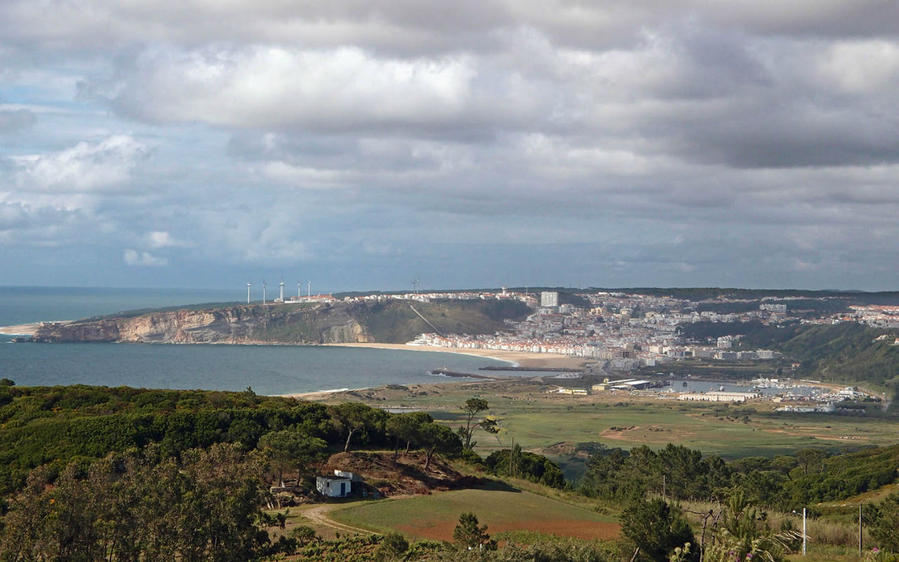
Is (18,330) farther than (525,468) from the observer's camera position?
Yes

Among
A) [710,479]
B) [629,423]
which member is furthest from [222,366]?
[710,479]

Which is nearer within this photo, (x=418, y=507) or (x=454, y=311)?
(x=418, y=507)

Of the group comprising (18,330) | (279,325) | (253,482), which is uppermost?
(253,482)

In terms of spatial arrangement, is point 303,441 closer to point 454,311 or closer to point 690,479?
point 690,479

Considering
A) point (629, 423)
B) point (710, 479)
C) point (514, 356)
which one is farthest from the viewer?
point (514, 356)

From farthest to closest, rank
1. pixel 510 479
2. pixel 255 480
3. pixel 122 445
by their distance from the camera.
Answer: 1. pixel 510 479
2. pixel 122 445
3. pixel 255 480

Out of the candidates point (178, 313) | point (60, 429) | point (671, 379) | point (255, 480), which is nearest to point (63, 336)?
point (178, 313)

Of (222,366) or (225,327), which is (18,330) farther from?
(222,366)
